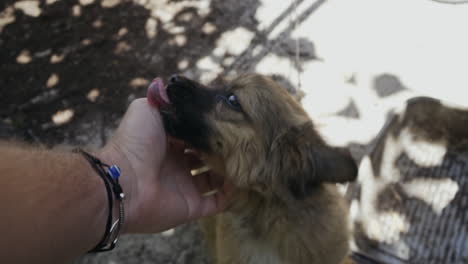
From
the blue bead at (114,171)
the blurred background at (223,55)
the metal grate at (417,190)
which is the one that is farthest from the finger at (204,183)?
the blurred background at (223,55)

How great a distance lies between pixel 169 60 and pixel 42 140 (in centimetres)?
182

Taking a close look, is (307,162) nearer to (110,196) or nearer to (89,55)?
(110,196)

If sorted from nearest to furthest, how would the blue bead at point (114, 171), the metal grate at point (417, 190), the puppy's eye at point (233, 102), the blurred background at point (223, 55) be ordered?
the blue bead at point (114, 171) → the puppy's eye at point (233, 102) → the metal grate at point (417, 190) → the blurred background at point (223, 55)

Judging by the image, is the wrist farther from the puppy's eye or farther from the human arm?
the puppy's eye

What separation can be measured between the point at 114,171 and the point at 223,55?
336 centimetres

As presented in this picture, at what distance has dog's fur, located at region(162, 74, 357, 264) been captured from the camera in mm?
2531

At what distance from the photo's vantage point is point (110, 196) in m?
2.30

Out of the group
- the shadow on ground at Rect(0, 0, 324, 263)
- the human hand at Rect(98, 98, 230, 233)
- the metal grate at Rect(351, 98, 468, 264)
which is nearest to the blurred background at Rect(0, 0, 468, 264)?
the shadow on ground at Rect(0, 0, 324, 263)

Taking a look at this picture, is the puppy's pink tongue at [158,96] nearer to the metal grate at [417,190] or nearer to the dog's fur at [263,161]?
the dog's fur at [263,161]

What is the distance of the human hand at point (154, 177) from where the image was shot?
2.56 metres

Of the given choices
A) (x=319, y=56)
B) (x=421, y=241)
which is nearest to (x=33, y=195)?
(x=421, y=241)

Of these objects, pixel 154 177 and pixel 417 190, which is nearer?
pixel 154 177

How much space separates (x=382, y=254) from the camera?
3.65 meters

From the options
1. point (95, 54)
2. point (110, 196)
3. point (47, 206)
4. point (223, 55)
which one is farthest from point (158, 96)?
point (95, 54)
